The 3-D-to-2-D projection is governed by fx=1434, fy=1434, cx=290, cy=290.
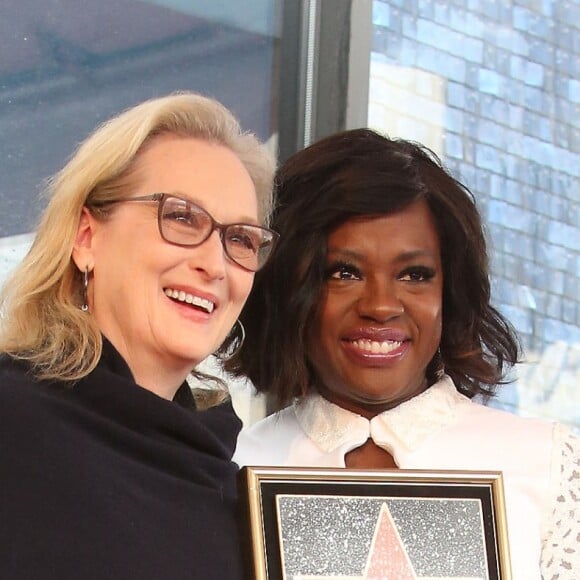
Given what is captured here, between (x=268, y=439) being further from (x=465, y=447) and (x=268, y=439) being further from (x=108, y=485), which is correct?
(x=108, y=485)

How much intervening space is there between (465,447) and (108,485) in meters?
0.76

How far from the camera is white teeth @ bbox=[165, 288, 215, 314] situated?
1.95 metres

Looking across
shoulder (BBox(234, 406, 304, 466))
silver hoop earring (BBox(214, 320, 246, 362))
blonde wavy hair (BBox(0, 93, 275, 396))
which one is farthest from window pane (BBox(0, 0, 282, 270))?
blonde wavy hair (BBox(0, 93, 275, 396))

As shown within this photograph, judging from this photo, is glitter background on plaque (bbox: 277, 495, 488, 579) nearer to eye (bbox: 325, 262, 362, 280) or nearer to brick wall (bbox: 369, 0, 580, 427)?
eye (bbox: 325, 262, 362, 280)

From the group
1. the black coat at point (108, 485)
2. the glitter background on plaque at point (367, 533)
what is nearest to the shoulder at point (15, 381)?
the black coat at point (108, 485)

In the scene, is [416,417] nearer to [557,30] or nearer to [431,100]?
[431,100]

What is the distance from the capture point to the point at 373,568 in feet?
6.30

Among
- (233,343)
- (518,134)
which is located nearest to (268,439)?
(233,343)

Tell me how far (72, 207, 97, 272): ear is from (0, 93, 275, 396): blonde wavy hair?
0.04ft

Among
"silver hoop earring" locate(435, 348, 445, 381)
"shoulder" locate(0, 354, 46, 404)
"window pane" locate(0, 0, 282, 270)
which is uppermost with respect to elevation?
"window pane" locate(0, 0, 282, 270)

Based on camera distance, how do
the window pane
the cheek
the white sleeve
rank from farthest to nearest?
the window pane < the white sleeve < the cheek

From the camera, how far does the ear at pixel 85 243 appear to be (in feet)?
6.48

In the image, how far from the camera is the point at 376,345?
233 centimetres

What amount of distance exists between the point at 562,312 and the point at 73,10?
1676mm
